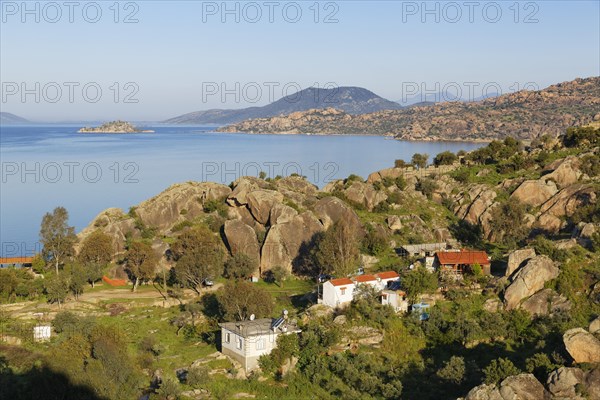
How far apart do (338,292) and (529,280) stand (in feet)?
33.9

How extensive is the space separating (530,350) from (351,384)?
864cm

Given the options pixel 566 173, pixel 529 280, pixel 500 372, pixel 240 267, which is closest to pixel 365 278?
pixel 529 280

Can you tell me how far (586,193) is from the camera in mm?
48781

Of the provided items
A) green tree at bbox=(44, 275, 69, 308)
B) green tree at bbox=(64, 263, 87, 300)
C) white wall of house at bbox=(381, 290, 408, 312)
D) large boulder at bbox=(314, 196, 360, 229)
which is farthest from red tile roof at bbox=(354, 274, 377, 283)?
green tree at bbox=(44, 275, 69, 308)

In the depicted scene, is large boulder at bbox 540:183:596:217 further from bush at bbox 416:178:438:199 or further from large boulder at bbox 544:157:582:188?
bush at bbox 416:178:438:199

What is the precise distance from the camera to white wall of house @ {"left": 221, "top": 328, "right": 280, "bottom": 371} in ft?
97.1

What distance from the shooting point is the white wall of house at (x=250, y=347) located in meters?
29.6

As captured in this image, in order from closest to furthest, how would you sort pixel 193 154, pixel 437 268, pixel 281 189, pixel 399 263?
pixel 437 268, pixel 399 263, pixel 281 189, pixel 193 154

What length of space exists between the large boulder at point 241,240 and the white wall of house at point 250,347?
1577 centimetres

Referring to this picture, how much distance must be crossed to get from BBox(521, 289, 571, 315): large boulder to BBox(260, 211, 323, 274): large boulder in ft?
62.0

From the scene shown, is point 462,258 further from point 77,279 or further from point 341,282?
point 77,279

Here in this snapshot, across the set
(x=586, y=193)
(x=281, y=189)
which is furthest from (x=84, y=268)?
(x=586, y=193)

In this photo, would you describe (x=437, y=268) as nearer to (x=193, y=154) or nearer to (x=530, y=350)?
(x=530, y=350)

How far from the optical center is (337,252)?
4228cm
